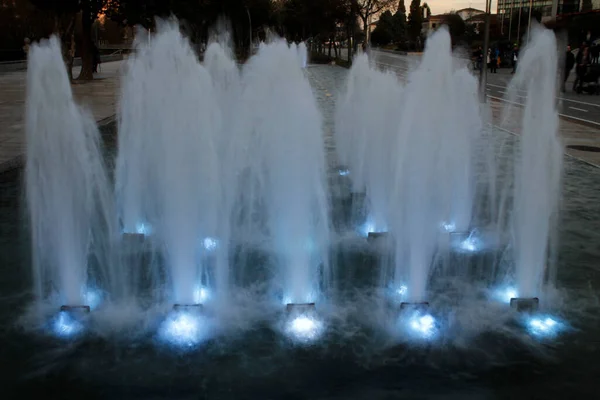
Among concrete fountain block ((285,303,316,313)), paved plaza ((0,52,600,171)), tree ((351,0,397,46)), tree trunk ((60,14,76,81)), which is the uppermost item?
tree ((351,0,397,46))

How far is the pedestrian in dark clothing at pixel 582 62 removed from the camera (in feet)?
73.8

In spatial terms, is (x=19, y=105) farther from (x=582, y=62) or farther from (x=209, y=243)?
(x=582, y=62)

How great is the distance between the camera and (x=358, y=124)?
9.97m

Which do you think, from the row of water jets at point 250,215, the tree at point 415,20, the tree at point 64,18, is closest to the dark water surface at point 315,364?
the row of water jets at point 250,215

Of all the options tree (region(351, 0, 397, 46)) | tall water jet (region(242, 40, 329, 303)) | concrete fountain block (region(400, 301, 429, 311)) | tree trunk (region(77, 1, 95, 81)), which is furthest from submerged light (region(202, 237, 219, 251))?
tree (region(351, 0, 397, 46))

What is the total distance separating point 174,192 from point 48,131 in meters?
1.16

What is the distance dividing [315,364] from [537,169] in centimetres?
275

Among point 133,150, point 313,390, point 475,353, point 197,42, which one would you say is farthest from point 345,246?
point 197,42

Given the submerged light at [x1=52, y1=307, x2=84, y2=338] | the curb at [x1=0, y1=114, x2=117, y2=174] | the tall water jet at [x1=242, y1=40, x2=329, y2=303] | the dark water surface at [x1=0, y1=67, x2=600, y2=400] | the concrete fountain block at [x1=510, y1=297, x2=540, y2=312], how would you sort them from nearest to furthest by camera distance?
1. the dark water surface at [x1=0, y1=67, x2=600, y2=400]
2. the submerged light at [x1=52, y1=307, x2=84, y2=338]
3. the concrete fountain block at [x1=510, y1=297, x2=540, y2=312]
4. the tall water jet at [x1=242, y1=40, x2=329, y2=303]
5. the curb at [x1=0, y1=114, x2=117, y2=174]

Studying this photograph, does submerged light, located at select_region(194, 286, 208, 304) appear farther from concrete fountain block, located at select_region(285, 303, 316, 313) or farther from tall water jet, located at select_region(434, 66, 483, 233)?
tall water jet, located at select_region(434, 66, 483, 233)

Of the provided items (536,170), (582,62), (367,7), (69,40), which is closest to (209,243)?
(536,170)

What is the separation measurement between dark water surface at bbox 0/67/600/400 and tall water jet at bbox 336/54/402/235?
2.71m

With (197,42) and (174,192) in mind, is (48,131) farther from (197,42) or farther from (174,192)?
(197,42)

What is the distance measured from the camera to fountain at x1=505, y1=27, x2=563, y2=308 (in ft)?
16.9
